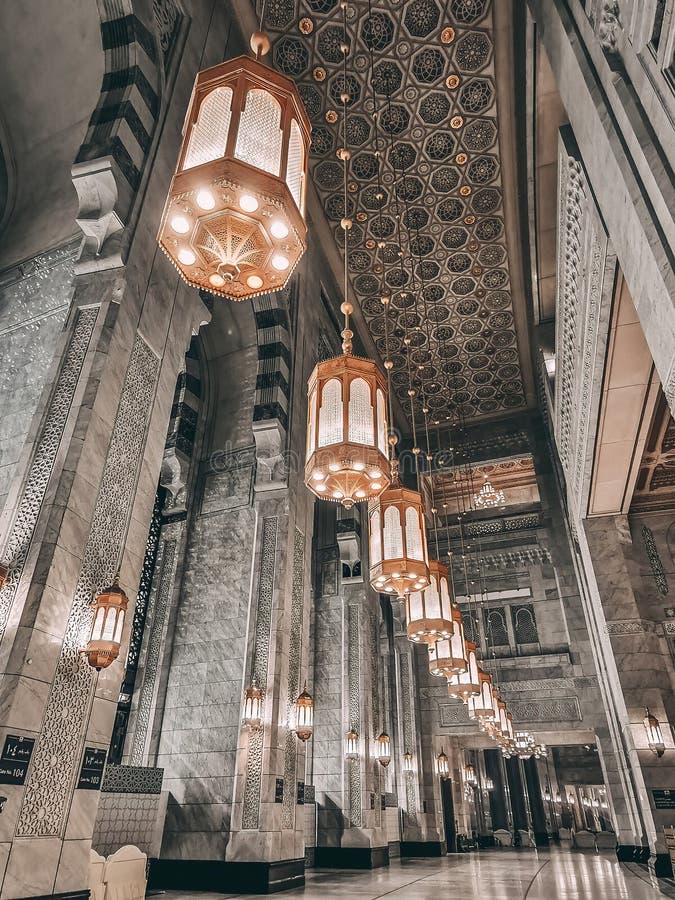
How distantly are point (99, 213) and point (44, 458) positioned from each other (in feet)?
7.92

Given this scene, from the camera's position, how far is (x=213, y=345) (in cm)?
1070

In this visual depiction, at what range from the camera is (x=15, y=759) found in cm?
348

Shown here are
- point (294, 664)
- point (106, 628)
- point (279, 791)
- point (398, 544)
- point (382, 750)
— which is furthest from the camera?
point (382, 750)

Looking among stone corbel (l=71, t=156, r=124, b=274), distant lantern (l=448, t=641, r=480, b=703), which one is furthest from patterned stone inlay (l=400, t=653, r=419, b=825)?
stone corbel (l=71, t=156, r=124, b=274)

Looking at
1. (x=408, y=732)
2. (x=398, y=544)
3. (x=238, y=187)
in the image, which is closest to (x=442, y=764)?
(x=408, y=732)

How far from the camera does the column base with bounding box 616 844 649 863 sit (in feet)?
33.0

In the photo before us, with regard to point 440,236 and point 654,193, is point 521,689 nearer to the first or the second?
point 440,236

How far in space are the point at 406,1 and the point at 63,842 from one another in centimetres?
1053

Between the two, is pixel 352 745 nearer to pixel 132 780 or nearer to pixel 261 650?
pixel 261 650

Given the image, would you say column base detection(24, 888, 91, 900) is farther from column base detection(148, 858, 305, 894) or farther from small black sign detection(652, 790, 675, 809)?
small black sign detection(652, 790, 675, 809)

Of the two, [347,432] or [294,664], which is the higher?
[347,432]

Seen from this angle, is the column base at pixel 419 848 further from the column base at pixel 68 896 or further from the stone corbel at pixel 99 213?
the stone corbel at pixel 99 213

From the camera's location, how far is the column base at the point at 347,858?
955 centimetres

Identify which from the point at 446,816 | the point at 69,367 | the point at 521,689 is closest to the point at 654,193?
the point at 69,367
